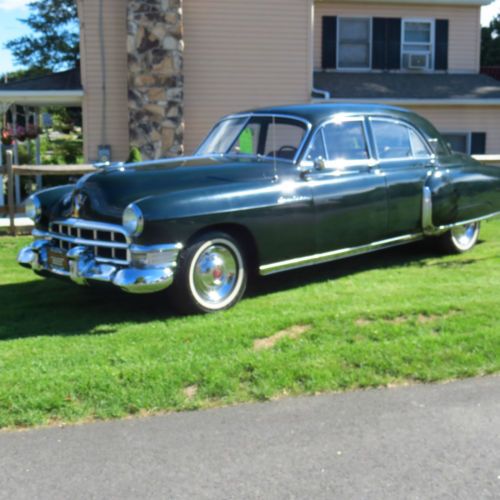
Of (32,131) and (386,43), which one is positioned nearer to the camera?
(32,131)

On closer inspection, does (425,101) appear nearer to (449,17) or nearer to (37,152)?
(449,17)

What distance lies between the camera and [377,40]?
1875 cm

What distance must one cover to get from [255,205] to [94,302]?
178cm

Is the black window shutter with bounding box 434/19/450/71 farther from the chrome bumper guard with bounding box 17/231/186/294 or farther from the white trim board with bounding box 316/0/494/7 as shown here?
the chrome bumper guard with bounding box 17/231/186/294

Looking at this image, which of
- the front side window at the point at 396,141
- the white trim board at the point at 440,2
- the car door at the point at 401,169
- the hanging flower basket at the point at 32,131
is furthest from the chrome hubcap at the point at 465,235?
the hanging flower basket at the point at 32,131

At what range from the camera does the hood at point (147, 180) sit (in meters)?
6.09

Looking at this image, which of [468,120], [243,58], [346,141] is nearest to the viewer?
[346,141]

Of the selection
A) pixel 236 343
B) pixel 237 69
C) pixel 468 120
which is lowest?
pixel 236 343

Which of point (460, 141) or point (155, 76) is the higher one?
point (155, 76)

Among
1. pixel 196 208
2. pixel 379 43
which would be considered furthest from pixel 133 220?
pixel 379 43

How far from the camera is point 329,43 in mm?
18547

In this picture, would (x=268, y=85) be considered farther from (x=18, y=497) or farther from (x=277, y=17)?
(x=18, y=497)

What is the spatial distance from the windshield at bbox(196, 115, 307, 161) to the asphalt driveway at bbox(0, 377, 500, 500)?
325 cm

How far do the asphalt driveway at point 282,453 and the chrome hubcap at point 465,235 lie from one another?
4469mm
